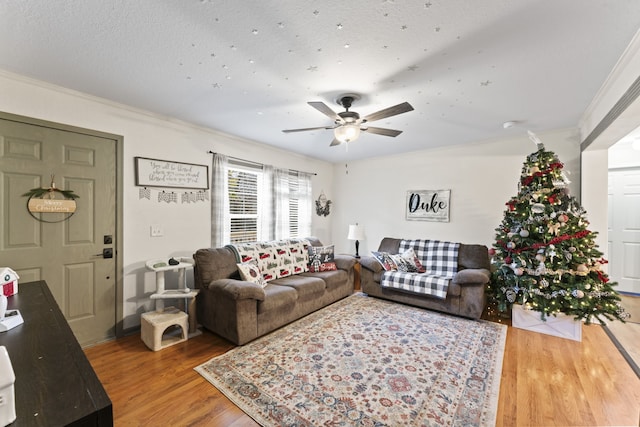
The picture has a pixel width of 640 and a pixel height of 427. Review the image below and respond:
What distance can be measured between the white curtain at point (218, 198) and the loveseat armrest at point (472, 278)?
312 cm

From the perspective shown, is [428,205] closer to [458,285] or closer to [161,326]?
[458,285]

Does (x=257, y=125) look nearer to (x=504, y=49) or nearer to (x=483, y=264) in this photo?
(x=504, y=49)

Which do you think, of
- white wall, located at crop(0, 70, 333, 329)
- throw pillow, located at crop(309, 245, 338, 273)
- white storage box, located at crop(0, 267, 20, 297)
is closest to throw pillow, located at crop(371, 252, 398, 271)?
throw pillow, located at crop(309, 245, 338, 273)

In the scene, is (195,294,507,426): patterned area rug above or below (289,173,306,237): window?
below

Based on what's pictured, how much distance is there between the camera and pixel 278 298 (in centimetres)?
293

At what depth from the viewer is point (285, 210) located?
4.77 m

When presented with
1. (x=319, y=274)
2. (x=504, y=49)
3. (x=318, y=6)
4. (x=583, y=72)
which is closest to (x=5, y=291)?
(x=318, y=6)

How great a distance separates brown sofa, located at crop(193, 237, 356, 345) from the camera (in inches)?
105

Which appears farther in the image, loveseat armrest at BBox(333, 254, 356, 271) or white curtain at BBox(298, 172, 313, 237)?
white curtain at BBox(298, 172, 313, 237)

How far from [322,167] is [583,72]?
4034 millimetres

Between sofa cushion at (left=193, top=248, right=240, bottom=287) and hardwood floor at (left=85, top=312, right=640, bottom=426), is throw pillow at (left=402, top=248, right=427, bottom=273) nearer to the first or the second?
hardwood floor at (left=85, top=312, right=640, bottom=426)

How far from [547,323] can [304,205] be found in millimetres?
3809

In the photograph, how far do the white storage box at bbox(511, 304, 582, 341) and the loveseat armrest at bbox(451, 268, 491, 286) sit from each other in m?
0.42

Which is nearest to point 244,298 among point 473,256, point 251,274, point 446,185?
point 251,274
